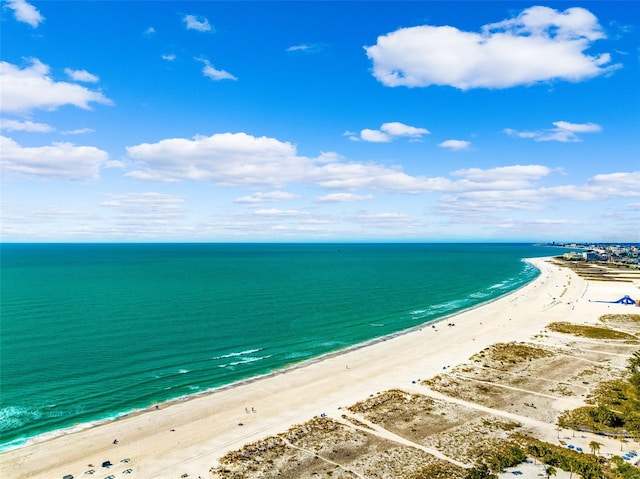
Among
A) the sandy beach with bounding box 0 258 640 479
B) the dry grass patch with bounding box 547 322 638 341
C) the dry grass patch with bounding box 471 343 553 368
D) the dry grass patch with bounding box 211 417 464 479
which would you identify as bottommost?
the dry grass patch with bounding box 211 417 464 479

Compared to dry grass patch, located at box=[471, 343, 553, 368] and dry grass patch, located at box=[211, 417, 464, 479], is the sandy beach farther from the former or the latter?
dry grass patch, located at box=[471, 343, 553, 368]

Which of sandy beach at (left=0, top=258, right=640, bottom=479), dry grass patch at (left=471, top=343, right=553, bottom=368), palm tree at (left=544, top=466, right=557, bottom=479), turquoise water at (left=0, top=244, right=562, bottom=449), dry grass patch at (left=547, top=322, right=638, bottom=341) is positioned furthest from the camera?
dry grass patch at (left=547, top=322, right=638, bottom=341)

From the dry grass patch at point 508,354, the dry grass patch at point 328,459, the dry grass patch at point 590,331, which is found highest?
the dry grass patch at point 590,331

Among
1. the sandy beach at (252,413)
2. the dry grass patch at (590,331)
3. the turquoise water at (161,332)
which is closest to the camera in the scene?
the sandy beach at (252,413)

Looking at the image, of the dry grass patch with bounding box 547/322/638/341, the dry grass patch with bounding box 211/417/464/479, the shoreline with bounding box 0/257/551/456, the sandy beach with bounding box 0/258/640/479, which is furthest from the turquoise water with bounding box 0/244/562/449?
the dry grass patch with bounding box 547/322/638/341

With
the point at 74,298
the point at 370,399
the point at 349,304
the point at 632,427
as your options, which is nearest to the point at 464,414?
the point at 370,399

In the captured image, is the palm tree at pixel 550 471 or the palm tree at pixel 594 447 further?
the palm tree at pixel 594 447

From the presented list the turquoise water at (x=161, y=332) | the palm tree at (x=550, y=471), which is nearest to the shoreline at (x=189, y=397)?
the turquoise water at (x=161, y=332)

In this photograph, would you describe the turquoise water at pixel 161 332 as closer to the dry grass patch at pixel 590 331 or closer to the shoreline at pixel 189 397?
the shoreline at pixel 189 397

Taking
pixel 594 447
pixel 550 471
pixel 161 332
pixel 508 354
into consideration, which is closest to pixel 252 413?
pixel 550 471
